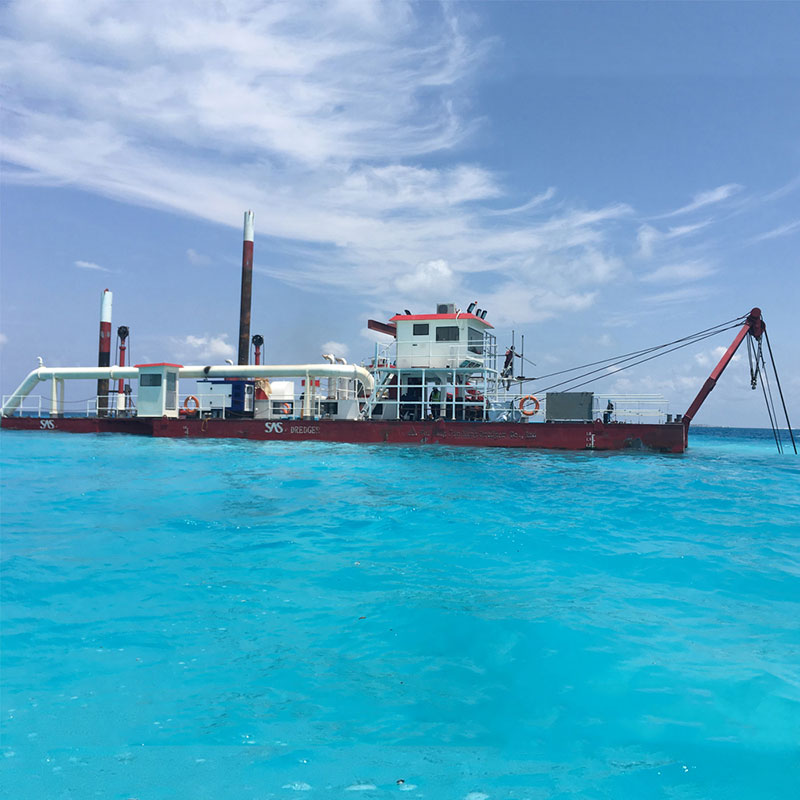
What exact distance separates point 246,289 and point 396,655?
41.4m

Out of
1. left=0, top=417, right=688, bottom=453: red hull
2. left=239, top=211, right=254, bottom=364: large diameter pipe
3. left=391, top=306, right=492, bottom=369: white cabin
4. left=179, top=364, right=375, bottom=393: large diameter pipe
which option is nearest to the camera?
left=0, top=417, right=688, bottom=453: red hull

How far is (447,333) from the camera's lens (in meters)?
31.2

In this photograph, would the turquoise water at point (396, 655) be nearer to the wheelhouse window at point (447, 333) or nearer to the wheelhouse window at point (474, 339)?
the wheelhouse window at point (447, 333)

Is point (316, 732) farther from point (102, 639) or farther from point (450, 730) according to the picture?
point (102, 639)

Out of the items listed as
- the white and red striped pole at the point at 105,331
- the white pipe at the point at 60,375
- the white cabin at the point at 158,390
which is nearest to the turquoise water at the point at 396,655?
the white cabin at the point at 158,390

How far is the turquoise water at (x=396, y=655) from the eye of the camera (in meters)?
3.76

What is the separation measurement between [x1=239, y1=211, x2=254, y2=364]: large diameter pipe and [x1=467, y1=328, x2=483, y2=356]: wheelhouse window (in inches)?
733

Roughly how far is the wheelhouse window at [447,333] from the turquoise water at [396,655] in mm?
19979

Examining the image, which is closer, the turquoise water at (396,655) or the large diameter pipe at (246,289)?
the turquoise water at (396,655)

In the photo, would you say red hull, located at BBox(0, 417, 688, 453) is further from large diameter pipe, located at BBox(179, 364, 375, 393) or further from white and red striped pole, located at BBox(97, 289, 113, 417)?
white and red striped pole, located at BBox(97, 289, 113, 417)

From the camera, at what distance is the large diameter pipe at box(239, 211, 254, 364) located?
43.0m

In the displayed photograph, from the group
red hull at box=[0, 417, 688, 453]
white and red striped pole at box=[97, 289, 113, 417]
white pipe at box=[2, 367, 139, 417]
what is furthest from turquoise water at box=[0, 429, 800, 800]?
white and red striped pole at box=[97, 289, 113, 417]

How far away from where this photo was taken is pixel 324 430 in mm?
30672

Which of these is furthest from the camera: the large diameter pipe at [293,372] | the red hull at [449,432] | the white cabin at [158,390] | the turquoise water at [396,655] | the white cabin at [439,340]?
the white cabin at [158,390]
